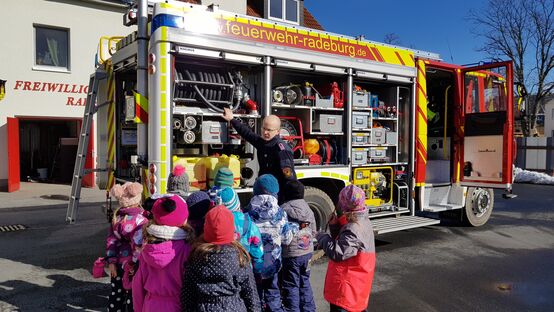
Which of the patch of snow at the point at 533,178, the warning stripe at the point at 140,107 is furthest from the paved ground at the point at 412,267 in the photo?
the patch of snow at the point at 533,178

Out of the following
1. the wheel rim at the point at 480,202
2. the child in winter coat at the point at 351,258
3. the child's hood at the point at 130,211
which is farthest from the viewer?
the wheel rim at the point at 480,202

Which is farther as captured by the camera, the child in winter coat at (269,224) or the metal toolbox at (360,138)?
the metal toolbox at (360,138)

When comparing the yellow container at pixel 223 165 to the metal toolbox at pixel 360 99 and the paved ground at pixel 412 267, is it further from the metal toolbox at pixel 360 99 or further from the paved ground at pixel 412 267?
the metal toolbox at pixel 360 99

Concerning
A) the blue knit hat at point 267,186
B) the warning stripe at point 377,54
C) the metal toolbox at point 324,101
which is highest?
the warning stripe at point 377,54

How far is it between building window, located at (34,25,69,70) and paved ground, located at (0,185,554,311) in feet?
21.1

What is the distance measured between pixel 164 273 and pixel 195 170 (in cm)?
259

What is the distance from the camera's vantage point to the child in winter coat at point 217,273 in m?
2.59

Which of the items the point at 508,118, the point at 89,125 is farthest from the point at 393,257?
the point at 89,125

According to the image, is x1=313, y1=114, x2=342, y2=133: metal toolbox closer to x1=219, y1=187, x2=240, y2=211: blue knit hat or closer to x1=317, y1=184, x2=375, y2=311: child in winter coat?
x1=317, y1=184, x2=375, y2=311: child in winter coat

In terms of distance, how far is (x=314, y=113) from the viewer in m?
6.52

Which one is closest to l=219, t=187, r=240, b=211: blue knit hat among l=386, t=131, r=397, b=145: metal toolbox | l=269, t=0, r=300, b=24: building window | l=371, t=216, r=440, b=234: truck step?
l=371, t=216, r=440, b=234: truck step

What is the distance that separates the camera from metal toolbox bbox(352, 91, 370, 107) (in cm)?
675

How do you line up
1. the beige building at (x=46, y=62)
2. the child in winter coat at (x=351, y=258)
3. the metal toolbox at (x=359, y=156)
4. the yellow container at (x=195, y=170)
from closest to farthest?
the child in winter coat at (x=351, y=258) → the yellow container at (x=195, y=170) → the metal toolbox at (x=359, y=156) → the beige building at (x=46, y=62)

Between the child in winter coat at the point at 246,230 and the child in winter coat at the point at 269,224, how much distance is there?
0.42 ft
